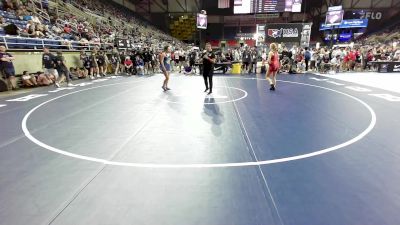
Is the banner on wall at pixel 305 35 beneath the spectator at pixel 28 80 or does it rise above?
above

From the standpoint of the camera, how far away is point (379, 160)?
11.9 ft

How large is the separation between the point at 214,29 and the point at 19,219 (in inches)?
1788

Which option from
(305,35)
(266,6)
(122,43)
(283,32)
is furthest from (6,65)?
(266,6)

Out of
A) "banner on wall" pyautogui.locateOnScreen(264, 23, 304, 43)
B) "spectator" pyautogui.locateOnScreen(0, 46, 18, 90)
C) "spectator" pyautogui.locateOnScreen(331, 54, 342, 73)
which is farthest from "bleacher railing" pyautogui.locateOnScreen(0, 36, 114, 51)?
"spectator" pyautogui.locateOnScreen(331, 54, 342, 73)

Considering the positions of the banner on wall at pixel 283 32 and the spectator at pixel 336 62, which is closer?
the spectator at pixel 336 62

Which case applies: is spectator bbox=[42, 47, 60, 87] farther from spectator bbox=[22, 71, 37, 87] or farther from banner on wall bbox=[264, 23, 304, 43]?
banner on wall bbox=[264, 23, 304, 43]

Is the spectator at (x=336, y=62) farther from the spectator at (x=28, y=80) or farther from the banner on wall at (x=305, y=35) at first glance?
the spectator at (x=28, y=80)

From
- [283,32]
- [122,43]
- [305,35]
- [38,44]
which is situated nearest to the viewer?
[38,44]

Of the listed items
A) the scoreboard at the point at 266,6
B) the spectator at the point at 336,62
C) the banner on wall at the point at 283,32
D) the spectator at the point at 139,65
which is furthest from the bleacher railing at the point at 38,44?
the scoreboard at the point at 266,6

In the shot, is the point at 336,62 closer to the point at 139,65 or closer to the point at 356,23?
the point at 139,65

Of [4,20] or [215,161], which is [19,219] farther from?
[4,20]

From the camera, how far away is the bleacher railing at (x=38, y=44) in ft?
36.9

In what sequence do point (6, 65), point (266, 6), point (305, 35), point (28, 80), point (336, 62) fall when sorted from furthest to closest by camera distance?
point (266, 6), point (305, 35), point (336, 62), point (28, 80), point (6, 65)

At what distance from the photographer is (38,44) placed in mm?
12641
